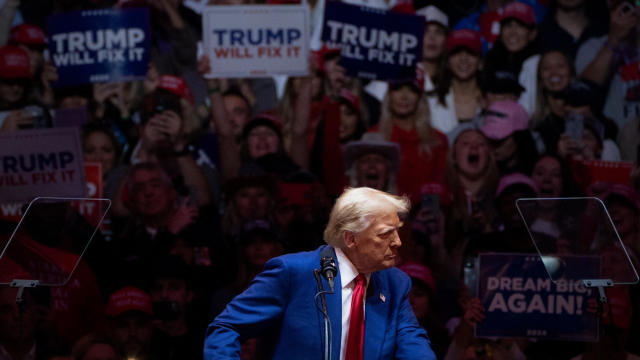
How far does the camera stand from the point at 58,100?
4953mm

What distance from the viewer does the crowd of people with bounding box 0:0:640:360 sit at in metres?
4.77

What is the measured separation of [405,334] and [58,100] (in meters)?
3.47

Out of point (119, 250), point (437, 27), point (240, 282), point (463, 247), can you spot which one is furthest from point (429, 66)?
point (119, 250)

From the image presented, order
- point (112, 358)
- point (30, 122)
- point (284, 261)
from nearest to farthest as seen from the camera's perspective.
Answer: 1. point (284, 261)
2. point (112, 358)
3. point (30, 122)

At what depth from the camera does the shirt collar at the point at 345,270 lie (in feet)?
8.23

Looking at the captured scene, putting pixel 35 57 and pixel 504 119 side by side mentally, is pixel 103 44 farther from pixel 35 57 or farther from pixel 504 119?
pixel 504 119

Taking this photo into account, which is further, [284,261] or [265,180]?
[265,180]

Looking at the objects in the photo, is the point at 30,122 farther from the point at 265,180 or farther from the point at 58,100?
the point at 265,180

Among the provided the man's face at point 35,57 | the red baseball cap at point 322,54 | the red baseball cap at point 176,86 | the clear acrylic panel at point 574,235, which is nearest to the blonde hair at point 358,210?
the clear acrylic panel at point 574,235

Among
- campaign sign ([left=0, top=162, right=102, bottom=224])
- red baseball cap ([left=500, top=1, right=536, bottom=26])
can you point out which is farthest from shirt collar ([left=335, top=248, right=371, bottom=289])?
red baseball cap ([left=500, top=1, right=536, bottom=26])

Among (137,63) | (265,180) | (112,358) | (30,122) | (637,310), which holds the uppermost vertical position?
(137,63)

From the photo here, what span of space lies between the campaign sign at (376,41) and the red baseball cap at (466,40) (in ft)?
0.76

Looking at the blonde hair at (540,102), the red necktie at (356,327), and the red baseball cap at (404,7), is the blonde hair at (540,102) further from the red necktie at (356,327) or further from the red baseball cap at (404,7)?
the red necktie at (356,327)

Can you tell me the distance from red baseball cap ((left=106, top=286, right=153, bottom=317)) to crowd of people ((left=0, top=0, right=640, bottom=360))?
0.01 meters
